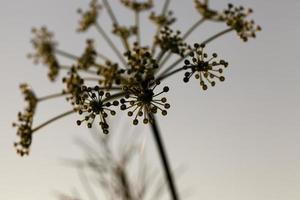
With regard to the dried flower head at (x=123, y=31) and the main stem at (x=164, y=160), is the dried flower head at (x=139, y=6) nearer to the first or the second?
the dried flower head at (x=123, y=31)

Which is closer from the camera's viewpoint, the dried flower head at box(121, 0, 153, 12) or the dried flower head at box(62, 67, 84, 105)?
the dried flower head at box(62, 67, 84, 105)

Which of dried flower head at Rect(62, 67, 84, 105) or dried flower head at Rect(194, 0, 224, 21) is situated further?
→ dried flower head at Rect(194, 0, 224, 21)

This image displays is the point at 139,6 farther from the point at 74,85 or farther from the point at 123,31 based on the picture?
the point at 74,85

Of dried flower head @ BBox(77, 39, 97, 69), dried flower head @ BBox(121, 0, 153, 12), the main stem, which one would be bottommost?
the main stem

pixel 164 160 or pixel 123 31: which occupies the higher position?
pixel 123 31

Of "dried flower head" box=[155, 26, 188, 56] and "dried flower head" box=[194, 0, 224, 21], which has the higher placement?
"dried flower head" box=[194, 0, 224, 21]

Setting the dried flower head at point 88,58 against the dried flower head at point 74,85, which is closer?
the dried flower head at point 74,85

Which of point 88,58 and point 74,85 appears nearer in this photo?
point 74,85

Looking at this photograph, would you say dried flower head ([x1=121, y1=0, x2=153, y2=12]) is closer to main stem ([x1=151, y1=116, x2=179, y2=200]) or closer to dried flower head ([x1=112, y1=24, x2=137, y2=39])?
dried flower head ([x1=112, y1=24, x2=137, y2=39])

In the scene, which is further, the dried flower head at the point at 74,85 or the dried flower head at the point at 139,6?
the dried flower head at the point at 139,6

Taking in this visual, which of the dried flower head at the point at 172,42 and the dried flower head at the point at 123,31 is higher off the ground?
the dried flower head at the point at 123,31

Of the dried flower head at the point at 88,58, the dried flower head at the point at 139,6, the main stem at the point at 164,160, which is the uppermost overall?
the dried flower head at the point at 139,6

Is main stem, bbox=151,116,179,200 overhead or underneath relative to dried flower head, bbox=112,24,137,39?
underneath
